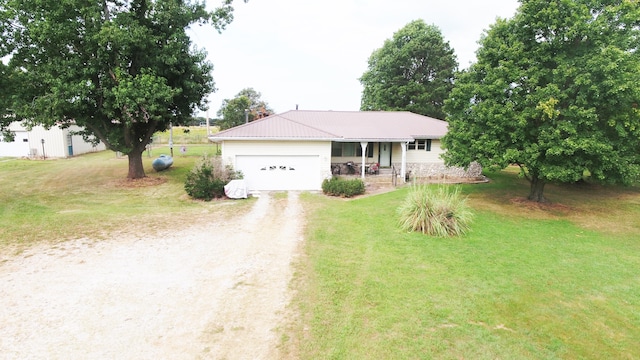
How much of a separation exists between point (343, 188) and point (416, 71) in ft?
82.1

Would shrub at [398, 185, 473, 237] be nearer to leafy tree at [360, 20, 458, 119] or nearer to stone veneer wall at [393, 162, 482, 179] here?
stone veneer wall at [393, 162, 482, 179]

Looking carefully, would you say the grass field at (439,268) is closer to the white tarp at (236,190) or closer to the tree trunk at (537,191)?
the tree trunk at (537,191)

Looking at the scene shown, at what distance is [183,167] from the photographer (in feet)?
82.8

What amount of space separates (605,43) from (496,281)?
1023cm

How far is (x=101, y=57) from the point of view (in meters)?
16.4

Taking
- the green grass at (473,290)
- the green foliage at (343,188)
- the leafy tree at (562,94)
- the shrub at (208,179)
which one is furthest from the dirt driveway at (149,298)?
the leafy tree at (562,94)

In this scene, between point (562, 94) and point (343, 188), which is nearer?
point (562, 94)

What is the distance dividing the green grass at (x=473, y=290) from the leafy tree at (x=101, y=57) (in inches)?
438

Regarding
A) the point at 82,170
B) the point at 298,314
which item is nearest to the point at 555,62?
the point at 298,314

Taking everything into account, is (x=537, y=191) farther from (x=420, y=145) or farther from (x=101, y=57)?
(x=101, y=57)

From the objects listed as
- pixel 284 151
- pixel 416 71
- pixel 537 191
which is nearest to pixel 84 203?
pixel 284 151

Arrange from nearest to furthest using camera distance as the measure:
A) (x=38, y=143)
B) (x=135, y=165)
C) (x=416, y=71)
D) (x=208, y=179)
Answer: (x=208, y=179), (x=135, y=165), (x=38, y=143), (x=416, y=71)

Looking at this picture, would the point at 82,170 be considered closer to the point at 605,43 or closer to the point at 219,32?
the point at 219,32

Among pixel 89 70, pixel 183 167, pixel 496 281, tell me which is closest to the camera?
pixel 496 281
